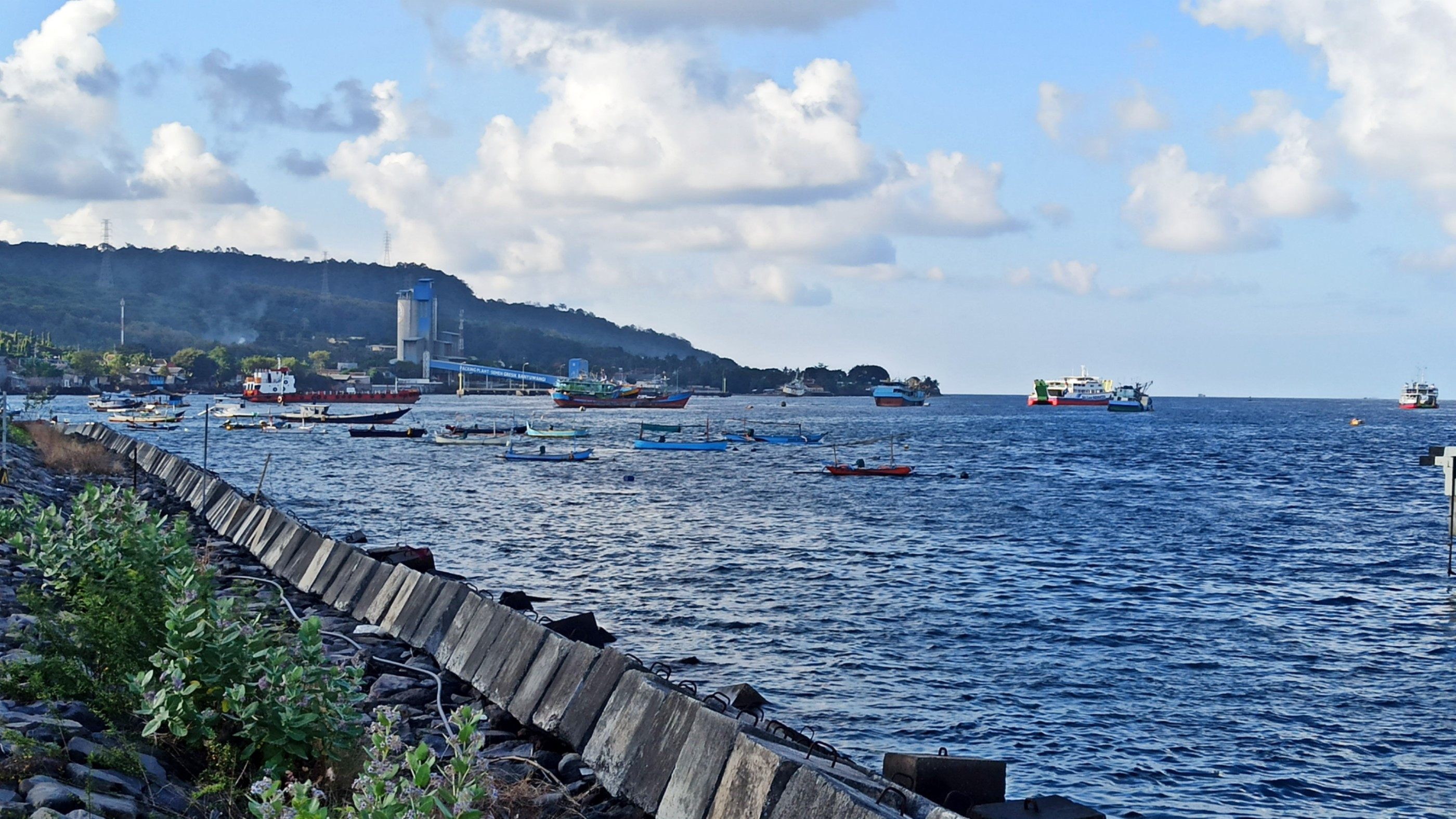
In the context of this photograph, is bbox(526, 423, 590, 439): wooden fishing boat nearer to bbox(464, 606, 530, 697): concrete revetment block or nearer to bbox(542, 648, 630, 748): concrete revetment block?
bbox(464, 606, 530, 697): concrete revetment block

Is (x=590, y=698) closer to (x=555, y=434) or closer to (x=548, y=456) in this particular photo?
(x=548, y=456)

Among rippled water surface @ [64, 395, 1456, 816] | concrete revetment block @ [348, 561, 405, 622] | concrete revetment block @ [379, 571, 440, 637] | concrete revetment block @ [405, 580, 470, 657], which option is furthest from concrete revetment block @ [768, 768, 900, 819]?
concrete revetment block @ [348, 561, 405, 622]

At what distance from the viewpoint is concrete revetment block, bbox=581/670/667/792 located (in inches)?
397

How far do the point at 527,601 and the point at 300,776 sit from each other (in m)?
9.64

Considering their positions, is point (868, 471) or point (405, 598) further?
point (868, 471)

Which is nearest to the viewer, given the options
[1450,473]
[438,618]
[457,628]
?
[457,628]

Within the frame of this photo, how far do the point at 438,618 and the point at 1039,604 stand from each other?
54.3ft

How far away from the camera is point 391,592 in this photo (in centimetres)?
1677

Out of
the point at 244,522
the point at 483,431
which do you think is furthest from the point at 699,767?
the point at 483,431

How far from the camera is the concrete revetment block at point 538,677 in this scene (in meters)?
11.9

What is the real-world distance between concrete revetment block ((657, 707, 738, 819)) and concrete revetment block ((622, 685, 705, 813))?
0.17 ft

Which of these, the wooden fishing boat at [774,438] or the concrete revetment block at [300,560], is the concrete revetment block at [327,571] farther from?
the wooden fishing boat at [774,438]

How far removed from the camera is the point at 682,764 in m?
9.31

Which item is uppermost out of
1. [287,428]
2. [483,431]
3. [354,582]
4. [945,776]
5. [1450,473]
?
[1450,473]
